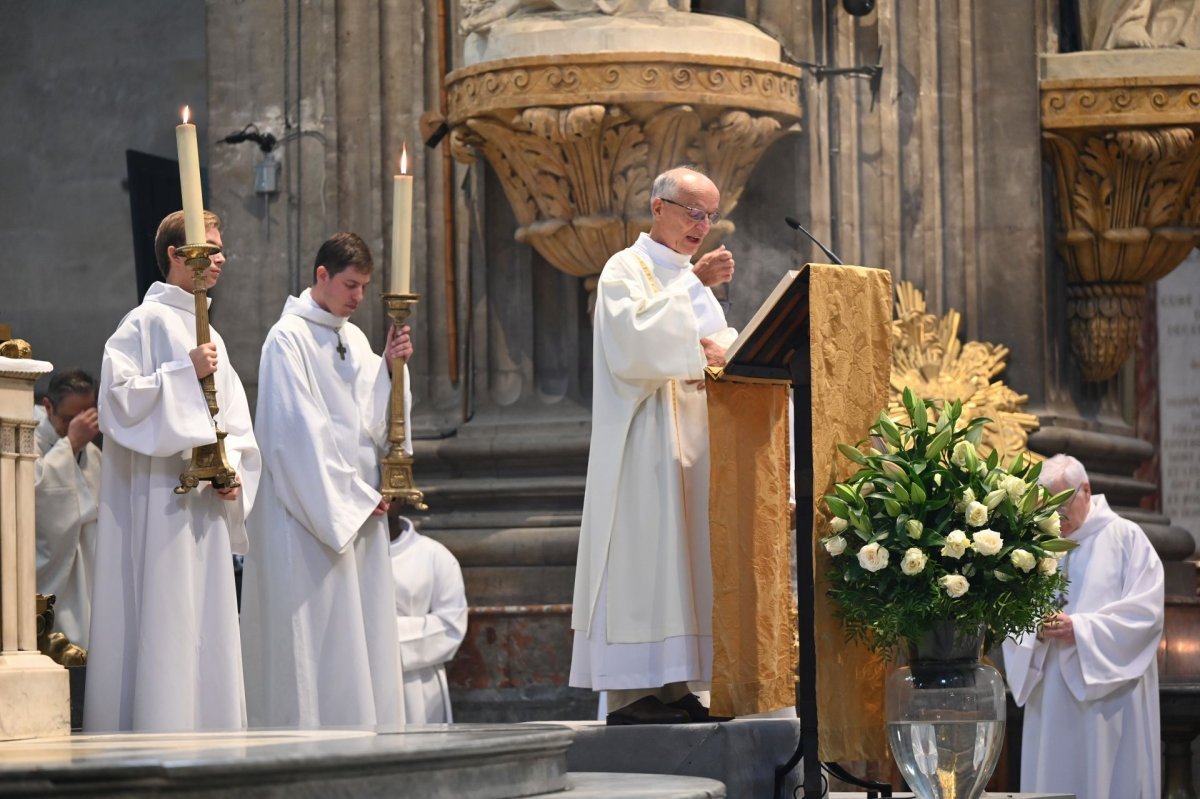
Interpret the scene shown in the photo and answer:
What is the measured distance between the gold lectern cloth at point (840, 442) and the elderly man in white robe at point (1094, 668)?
7.68 feet

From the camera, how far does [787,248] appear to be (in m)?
9.21

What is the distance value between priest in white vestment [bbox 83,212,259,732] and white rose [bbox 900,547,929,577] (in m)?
2.11

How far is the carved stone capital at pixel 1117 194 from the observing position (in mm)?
9516

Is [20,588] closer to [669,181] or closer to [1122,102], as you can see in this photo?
[669,181]

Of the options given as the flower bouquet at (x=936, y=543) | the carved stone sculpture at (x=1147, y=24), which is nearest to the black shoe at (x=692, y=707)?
the flower bouquet at (x=936, y=543)

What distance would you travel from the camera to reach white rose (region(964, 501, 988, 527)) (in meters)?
6.10

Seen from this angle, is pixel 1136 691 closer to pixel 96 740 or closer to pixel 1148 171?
pixel 1148 171

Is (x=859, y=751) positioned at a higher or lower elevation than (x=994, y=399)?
lower

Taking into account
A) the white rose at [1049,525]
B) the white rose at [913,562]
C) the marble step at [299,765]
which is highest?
the white rose at [1049,525]

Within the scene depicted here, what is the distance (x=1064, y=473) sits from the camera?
338 inches

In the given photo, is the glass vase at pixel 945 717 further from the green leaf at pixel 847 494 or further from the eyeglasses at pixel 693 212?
the eyeglasses at pixel 693 212

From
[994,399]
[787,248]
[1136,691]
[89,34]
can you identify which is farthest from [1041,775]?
[89,34]

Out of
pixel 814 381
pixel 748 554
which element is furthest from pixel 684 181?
pixel 748 554

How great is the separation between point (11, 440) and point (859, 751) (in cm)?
245
